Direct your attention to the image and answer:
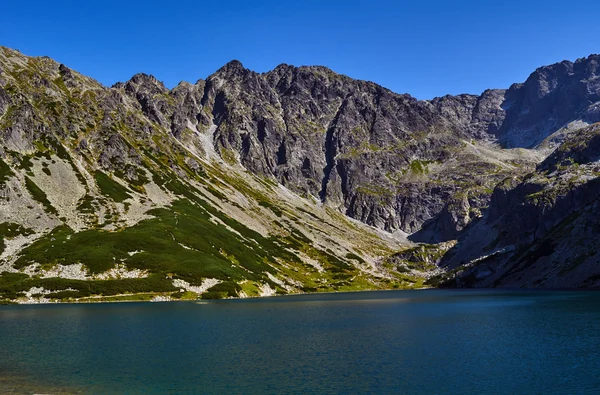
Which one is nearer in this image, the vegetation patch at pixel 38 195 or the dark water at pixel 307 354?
the dark water at pixel 307 354

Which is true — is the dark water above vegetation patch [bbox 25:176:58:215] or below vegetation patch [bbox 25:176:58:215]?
below

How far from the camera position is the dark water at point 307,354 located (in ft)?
121

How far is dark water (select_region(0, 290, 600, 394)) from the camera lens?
121 feet

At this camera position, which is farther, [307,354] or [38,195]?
[38,195]

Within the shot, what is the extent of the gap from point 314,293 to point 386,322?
341ft

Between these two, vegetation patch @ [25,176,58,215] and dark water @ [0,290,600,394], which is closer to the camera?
dark water @ [0,290,600,394]

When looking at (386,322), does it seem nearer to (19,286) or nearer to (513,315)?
(513,315)

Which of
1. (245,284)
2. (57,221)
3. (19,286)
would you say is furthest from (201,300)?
(57,221)

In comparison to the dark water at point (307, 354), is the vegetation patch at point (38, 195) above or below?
above

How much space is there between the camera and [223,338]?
6181cm

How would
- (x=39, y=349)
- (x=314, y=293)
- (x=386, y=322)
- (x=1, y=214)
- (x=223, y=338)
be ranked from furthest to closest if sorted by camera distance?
(x=314, y=293) < (x=1, y=214) < (x=386, y=322) < (x=223, y=338) < (x=39, y=349)

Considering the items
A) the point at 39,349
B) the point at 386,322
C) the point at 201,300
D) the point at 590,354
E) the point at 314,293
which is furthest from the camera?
the point at 314,293

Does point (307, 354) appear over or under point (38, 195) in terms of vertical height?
under

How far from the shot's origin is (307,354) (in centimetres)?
4972
